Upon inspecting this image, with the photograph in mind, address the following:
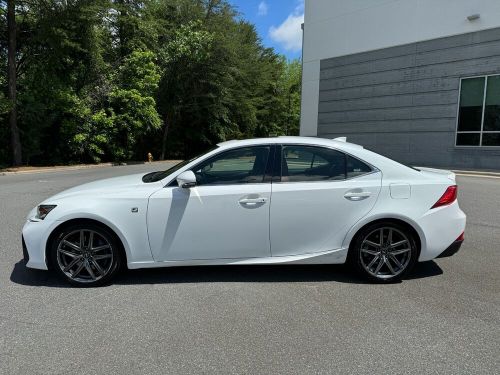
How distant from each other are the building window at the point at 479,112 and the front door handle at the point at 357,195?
19271 mm

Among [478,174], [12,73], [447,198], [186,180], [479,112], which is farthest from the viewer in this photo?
[479,112]

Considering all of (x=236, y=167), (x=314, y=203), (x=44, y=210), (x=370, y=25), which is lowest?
(x=44, y=210)

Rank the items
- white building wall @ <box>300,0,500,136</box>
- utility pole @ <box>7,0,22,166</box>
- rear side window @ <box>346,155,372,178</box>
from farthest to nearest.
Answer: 1. white building wall @ <box>300,0,500,136</box>
2. utility pole @ <box>7,0,22,166</box>
3. rear side window @ <box>346,155,372,178</box>

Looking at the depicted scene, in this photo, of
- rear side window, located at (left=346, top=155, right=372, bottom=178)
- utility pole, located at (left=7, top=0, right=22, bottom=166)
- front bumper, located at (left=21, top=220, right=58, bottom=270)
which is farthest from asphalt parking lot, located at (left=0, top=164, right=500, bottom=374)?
utility pole, located at (left=7, top=0, right=22, bottom=166)

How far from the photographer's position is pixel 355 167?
4715 millimetres

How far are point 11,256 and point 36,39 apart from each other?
18.2 meters

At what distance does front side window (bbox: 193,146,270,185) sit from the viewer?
4605 mm

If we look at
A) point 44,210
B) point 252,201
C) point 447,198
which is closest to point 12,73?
point 44,210

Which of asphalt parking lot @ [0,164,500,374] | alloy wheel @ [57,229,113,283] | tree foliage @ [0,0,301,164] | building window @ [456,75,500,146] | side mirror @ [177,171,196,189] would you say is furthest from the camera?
tree foliage @ [0,0,301,164]

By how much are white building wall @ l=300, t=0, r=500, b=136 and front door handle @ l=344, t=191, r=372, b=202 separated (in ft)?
66.6

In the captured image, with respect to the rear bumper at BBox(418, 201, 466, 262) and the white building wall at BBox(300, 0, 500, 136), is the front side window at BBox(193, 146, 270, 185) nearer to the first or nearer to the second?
the rear bumper at BBox(418, 201, 466, 262)

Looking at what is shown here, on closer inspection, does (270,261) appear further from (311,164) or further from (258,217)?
(311,164)

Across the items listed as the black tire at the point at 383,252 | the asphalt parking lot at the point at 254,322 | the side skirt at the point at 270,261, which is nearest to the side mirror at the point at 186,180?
the side skirt at the point at 270,261

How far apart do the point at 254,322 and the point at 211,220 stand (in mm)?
1187
